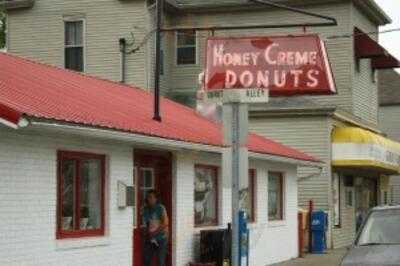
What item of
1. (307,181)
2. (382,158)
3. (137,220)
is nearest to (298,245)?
(307,181)

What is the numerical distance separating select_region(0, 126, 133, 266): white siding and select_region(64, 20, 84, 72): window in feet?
54.1

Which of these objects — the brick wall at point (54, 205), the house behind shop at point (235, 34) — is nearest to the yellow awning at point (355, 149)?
the house behind shop at point (235, 34)

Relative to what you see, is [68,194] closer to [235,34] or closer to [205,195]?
[205,195]

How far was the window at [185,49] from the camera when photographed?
31.2 metres

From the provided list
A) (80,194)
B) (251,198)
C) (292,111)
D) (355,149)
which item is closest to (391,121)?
(292,111)

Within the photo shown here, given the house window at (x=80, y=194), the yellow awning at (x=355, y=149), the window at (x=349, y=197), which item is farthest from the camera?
the window at (x=349, y=197)

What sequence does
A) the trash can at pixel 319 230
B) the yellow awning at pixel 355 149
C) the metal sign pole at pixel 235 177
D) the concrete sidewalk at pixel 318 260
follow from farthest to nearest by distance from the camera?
the yellow awning at pixel 355 149 → the trash can at pixel 319 230 → the concrete sidewalk at pixel 318 260 → the metal sign pole at pixel 235 177

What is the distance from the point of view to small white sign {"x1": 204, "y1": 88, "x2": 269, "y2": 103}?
33.1ft

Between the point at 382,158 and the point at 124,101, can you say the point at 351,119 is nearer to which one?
the point at 382,158

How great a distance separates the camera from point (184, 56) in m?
31.3

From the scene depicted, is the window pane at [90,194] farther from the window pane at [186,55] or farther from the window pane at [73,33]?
the window pane at [186,55]

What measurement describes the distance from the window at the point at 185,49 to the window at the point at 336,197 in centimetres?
644

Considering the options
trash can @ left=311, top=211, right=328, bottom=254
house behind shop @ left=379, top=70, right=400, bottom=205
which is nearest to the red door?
trash can @ left=311, top=211, right=328, bottom=254

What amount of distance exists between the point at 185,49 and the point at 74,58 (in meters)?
3.83
